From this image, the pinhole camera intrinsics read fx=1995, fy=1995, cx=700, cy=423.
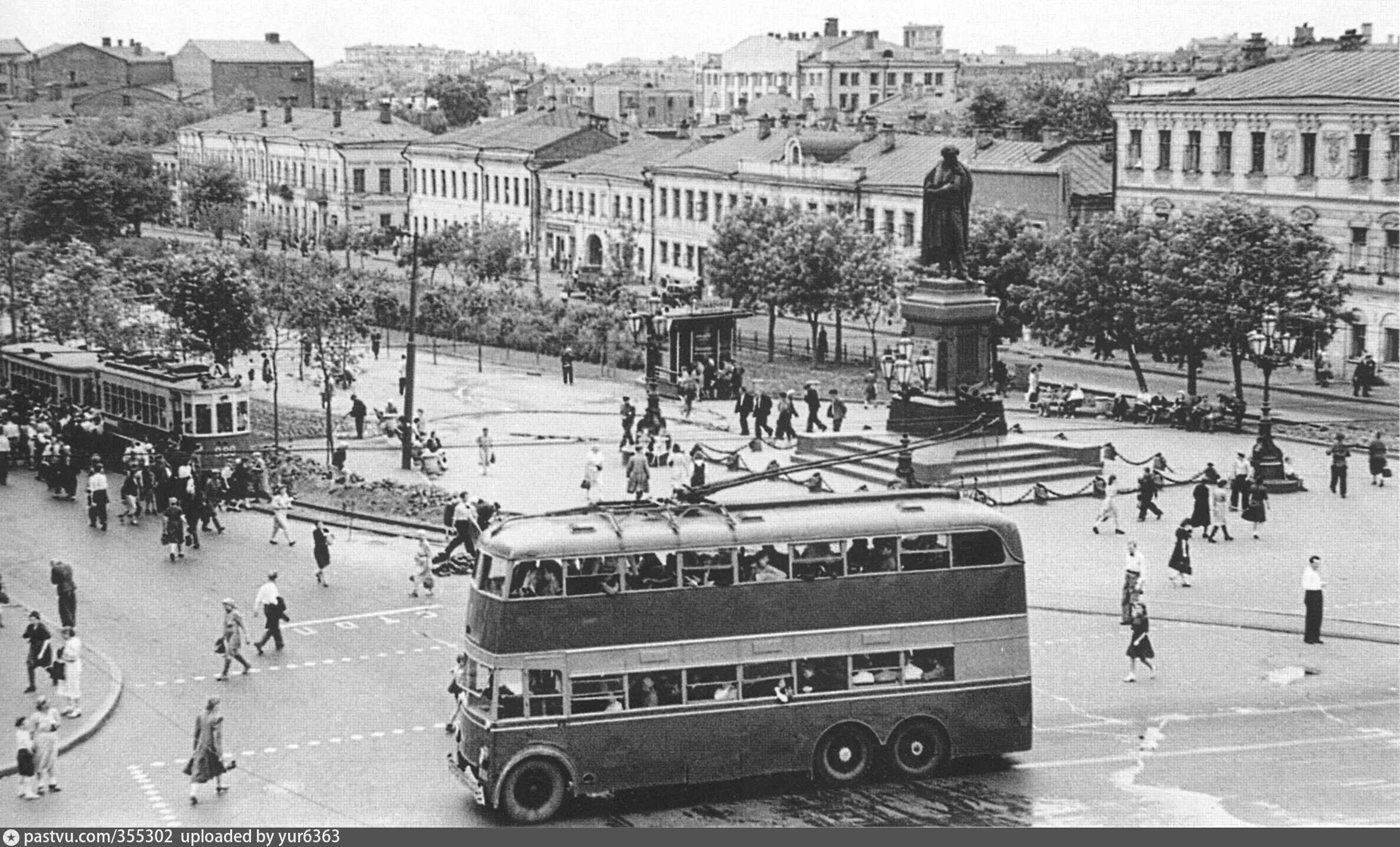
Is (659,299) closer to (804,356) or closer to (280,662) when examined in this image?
(804,356)

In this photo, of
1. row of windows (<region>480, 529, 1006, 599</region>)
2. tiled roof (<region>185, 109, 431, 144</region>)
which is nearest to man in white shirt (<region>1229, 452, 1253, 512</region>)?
A: row of windows (<region>480, 529, 1006, 599</region>)

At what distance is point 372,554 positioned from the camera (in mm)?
37125

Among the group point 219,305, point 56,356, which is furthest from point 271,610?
point 219,305

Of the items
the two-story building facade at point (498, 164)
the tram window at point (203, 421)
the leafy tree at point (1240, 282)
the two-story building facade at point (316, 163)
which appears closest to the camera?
the tram window at point (203, 421)

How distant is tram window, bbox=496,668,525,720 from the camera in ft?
71.5

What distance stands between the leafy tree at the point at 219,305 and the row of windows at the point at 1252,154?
33229 millimetres

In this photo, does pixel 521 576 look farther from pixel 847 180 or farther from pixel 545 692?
pixel 847 180

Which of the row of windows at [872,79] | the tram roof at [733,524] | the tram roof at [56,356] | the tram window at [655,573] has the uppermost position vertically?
the row of windows at [872,79]

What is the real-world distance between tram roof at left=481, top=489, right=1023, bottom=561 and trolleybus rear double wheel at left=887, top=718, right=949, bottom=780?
2.26m

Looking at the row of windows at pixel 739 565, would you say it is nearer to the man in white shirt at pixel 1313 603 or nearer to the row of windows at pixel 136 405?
the man in white shirt at pixel 1313 603

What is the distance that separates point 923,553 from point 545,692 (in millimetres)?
4660

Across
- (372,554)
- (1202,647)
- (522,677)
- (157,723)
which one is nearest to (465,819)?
(522,677)

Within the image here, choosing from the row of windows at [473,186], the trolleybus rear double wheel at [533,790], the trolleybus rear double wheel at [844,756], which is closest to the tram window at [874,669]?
the trolleybus rear double wheel at [844,756]

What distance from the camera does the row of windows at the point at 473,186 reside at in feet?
363
